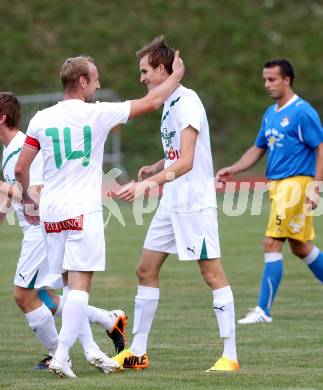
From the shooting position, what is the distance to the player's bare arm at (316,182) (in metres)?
9.05

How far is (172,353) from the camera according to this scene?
726cm

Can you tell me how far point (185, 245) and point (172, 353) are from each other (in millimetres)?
1072

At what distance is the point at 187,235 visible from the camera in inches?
258

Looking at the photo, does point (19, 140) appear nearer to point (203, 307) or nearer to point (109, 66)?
point (203, 307)

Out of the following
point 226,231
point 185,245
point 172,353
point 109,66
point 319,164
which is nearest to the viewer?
point 185,245

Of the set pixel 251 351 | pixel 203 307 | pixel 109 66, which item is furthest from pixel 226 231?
pixel 109 66

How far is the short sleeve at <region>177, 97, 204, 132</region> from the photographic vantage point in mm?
6324

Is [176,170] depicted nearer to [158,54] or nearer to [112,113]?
[112,113]

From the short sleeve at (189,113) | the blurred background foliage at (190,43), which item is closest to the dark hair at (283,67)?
the short sleeve at (189,113)

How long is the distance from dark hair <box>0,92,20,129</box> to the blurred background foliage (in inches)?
960

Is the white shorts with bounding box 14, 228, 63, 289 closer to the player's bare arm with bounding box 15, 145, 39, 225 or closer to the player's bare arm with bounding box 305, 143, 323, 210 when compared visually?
the player's bare arm with bounding box 15, 145, 39, 225

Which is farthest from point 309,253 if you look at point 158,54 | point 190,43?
point 190,43

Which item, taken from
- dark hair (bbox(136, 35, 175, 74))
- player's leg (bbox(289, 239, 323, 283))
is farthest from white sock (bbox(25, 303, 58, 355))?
player's leg (bbox(289, 239, 323, 283))

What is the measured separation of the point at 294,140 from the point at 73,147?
3.61 meters
